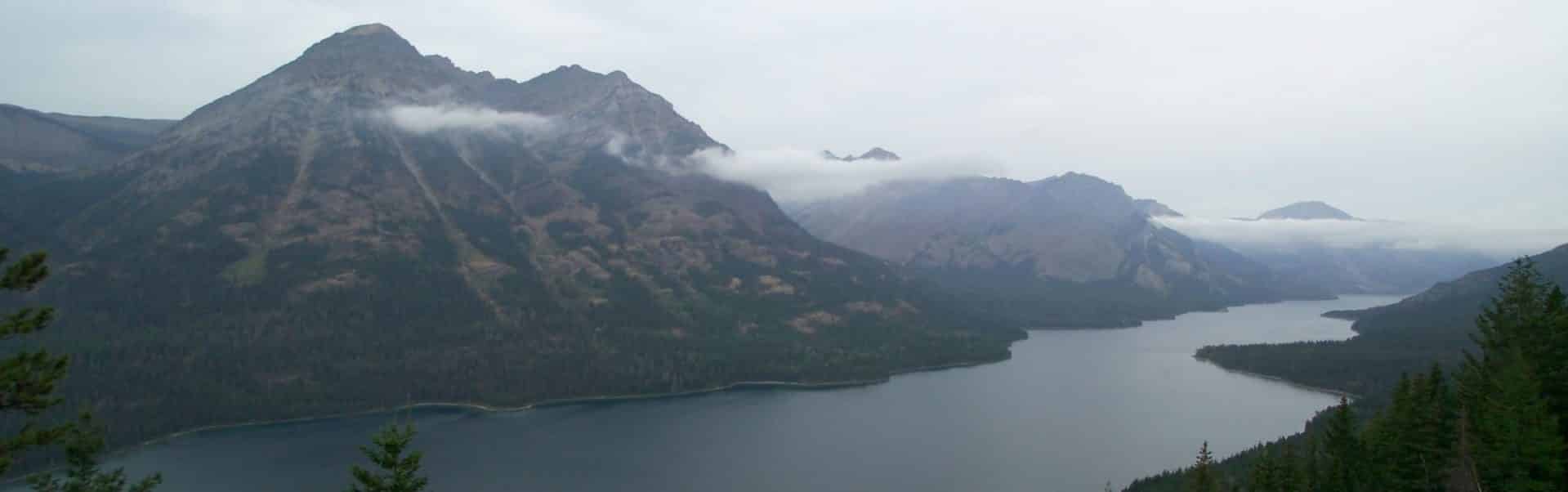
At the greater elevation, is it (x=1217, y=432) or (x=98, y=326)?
(x=98, y=326)

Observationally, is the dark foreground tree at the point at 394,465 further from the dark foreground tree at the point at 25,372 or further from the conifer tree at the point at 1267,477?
the conifer tree at the point at 1267,477

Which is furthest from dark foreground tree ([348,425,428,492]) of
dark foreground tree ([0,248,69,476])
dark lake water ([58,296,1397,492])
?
dark lake water ([58,296,1397,492])

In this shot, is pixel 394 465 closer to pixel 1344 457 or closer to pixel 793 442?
pixel 1344 457

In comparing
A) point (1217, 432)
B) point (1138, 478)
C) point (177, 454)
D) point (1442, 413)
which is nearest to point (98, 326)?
point (177, 454)

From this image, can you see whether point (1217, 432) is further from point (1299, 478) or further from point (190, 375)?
point (190, 375)

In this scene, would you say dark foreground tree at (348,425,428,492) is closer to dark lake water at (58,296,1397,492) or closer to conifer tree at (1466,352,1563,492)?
conifer tree at (1466,352,1563,492)

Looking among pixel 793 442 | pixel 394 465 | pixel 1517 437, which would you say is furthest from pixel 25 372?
pixel 793 442

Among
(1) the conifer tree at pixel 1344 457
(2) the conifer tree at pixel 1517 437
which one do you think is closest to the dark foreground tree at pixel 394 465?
(2) the conifer tree at pixel 1517 437

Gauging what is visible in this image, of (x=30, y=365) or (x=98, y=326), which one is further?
(x=98, y=326)
